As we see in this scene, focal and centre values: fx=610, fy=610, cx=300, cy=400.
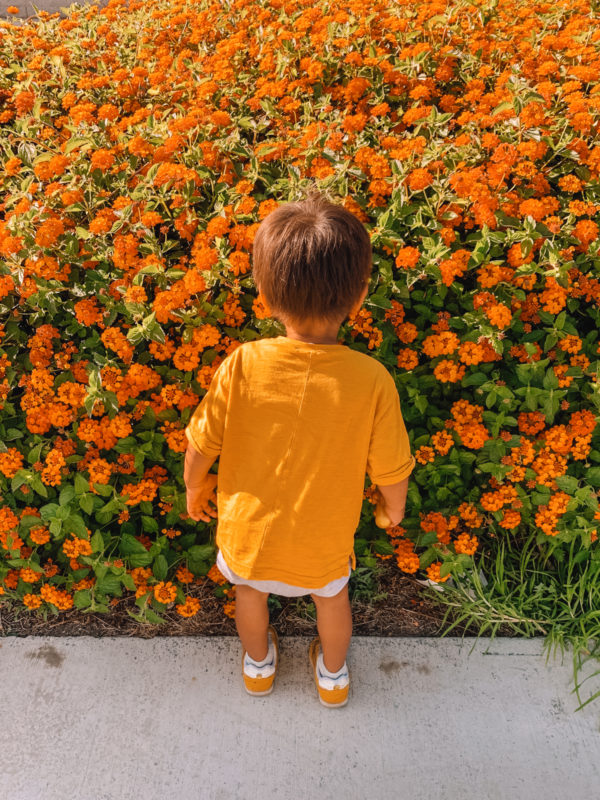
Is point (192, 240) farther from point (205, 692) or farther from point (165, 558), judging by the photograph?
point (205, 692)

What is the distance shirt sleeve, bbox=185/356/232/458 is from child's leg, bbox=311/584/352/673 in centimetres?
52

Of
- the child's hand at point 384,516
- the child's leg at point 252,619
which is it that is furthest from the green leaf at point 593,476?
the child's leg at point 252,619

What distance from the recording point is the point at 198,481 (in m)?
1.50

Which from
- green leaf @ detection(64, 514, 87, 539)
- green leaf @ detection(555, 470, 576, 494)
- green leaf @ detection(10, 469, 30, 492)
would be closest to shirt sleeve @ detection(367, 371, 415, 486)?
green leaf @ detection(555, 470, 576, 494)

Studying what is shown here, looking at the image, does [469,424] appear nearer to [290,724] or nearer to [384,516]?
[384,516]

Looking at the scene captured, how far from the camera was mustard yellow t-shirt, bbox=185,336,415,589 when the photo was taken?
1.21 meters

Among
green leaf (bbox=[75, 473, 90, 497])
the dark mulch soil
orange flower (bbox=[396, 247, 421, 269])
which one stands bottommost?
the dark mulch soil

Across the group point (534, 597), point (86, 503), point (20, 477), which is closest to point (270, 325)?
point (86, 503)

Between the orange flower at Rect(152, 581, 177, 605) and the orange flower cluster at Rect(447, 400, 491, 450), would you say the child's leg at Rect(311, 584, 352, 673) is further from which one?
the orange flower cluster at Rect(447, 400, 491, 450)

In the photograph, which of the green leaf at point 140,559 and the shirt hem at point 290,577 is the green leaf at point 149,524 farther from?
the shirt hem at point 290,577

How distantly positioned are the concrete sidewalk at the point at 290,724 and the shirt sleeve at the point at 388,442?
2.70 feet

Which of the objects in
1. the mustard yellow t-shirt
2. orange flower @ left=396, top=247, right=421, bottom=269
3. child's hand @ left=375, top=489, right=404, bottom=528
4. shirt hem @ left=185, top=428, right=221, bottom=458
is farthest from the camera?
orange flower @ left=396, top=247, right=421, bottom=269

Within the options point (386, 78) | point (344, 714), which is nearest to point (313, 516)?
point (344, 714)

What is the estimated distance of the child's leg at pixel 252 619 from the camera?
5.26 feet
